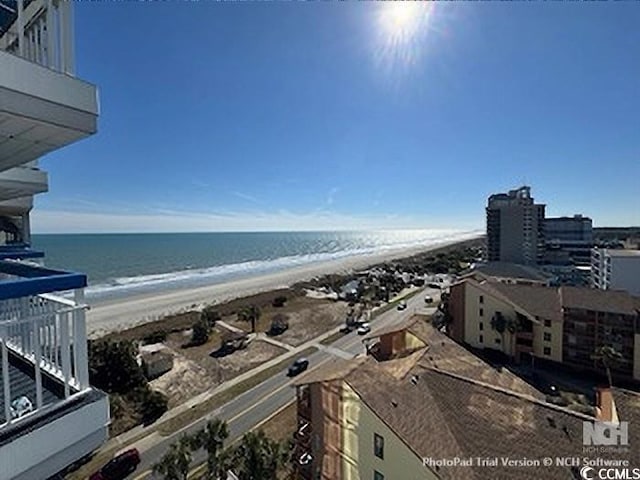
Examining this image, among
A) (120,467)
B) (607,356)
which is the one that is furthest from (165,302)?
(607,356)

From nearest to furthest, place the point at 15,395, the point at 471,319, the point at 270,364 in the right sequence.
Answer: the point at 15,395 → the point at 270,364 → the point at 471,319

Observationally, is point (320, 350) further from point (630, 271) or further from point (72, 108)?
point (630, 271)

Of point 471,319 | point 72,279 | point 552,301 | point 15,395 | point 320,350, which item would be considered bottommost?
point 320,350

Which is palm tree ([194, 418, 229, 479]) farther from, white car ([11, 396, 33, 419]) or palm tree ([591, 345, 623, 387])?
palm tree ([591, 345, 623, 387])

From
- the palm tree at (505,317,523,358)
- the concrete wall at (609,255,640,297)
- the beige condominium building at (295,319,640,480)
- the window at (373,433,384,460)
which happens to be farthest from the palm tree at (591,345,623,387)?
the concrete wall at (609,255,640,297)

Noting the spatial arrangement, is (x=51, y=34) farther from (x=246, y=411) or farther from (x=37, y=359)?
(x=246, y=411)

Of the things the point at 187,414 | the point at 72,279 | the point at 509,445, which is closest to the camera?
the point at 72,279

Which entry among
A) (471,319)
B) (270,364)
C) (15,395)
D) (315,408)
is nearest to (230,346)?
(270,364)
